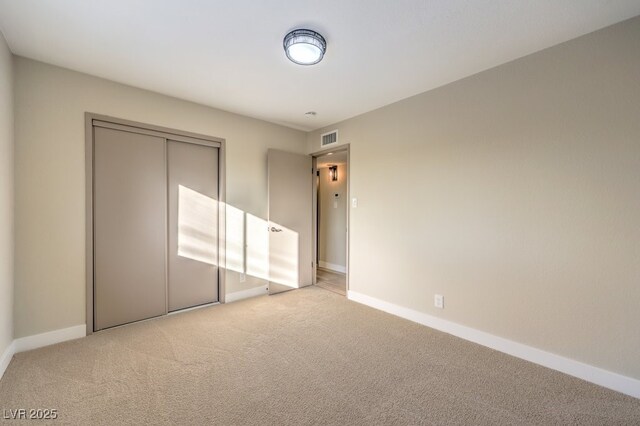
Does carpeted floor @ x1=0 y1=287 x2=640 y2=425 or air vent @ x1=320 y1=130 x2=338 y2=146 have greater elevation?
air vent @ x1=320 y1=130 x2=338 y2=146

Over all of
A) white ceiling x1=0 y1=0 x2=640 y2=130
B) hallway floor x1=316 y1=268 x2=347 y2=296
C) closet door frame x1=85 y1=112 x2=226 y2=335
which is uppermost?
white ceiling x1=0 y1=0 x2=640 y2=130

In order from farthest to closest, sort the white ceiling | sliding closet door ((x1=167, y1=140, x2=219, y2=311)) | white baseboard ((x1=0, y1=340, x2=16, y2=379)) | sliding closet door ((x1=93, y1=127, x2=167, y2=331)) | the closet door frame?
sliding closet door ((x1=167, y1=140, x2=219, y2=311)), sliding closet door ((x1=93, y1=127, x2=167, y2=331)), the closet door frame, white baseboard ((x1=0, y1=340, x2=16, y2=379)), the white ceiling

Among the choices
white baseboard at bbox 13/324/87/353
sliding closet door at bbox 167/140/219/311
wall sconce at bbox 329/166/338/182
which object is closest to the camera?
white baseboard at bbox 13/324/87/353

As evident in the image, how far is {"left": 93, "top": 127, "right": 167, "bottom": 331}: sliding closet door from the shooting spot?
2707 millimetres

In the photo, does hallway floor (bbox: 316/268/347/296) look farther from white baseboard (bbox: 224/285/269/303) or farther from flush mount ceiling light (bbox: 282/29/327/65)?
flush mount ceiling light (bbox: 282/29/327/65)

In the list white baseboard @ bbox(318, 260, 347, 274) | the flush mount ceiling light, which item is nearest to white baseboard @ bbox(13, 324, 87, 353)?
the flush mount ceiling light

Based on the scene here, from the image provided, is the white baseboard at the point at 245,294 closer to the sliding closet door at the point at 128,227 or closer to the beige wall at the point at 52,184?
the sliding closet door at the point at 128,227

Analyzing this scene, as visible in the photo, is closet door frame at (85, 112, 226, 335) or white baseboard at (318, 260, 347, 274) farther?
white baseboard at (318, 260, 347, 274)

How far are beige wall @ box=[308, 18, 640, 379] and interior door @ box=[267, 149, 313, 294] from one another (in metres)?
1.46

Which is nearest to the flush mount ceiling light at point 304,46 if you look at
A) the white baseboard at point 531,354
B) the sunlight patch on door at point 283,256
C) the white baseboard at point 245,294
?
the sunlight patch on door at point 283,256

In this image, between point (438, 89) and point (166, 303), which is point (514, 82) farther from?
point (166, 303)

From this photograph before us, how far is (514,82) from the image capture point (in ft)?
7.66

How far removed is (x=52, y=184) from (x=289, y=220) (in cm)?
260

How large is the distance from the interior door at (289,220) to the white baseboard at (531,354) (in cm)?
154
